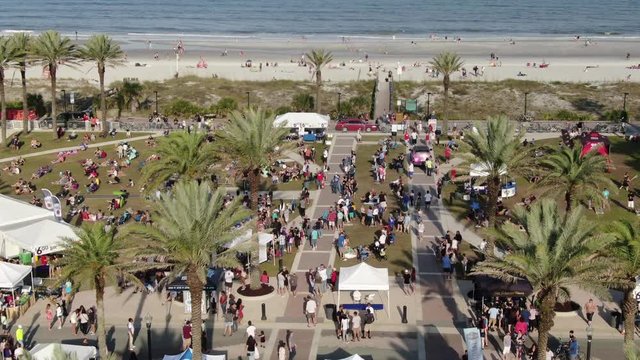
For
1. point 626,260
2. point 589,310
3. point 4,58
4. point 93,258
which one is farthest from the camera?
point 4,58

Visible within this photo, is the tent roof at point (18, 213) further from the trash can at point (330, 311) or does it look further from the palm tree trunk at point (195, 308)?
the palm tree trunk at point (195, 308)

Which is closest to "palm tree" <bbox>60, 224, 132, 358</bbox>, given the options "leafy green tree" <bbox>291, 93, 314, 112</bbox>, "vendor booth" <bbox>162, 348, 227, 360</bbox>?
"vendor booth" <bbox>162, 348, 227, 360</bbox>

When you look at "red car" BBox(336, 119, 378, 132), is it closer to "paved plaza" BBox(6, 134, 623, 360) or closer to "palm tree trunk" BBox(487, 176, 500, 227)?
"paved plaza" BBox(6, 134, 623, 360)

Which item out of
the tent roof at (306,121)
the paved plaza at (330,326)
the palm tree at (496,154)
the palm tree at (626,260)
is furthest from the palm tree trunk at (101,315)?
the tent roof at (306,121)

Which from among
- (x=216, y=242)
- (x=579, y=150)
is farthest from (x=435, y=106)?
(x=216, y=242)

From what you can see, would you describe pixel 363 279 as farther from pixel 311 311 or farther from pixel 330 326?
pixel 311 311

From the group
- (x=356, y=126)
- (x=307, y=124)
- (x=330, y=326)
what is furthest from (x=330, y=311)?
(x=356, y=126)

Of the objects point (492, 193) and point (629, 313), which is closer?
point (629, 313)
